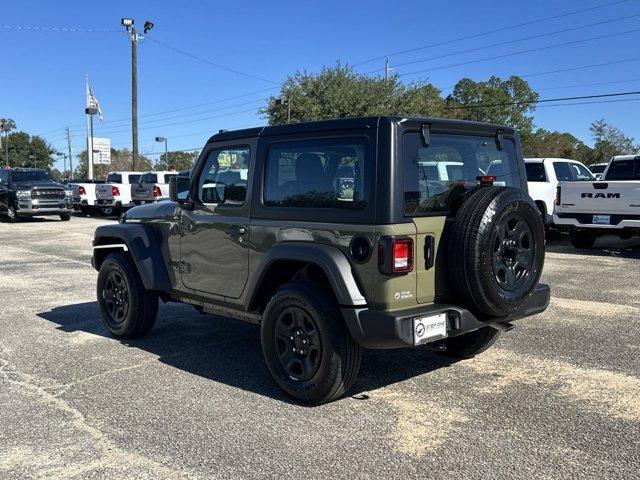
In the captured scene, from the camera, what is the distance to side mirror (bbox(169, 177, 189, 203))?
5301mm

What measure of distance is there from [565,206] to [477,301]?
9.40 metres

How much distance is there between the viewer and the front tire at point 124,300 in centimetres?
573

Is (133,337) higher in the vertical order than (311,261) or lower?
lower

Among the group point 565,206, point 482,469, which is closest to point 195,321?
point 482,469

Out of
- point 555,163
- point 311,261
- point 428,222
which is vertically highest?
point 555,163

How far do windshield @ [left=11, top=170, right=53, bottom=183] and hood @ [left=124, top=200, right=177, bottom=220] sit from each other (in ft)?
58.5

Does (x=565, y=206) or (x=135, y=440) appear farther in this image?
(x=565, y=206)

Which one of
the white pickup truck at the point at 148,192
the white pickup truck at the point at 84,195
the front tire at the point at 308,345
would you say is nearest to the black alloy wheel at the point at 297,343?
the front tire at the point at 308,345

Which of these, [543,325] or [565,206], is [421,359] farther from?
[565,206]

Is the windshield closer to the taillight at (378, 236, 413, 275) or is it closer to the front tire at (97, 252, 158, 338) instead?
the front tire at (97, 252, 158, 338)

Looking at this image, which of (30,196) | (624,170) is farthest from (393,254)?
(30,196)

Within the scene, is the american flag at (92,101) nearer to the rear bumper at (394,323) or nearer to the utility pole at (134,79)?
the utility pole at (134,79)

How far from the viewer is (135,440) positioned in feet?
12.0

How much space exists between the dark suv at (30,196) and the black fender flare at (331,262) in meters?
19.2
